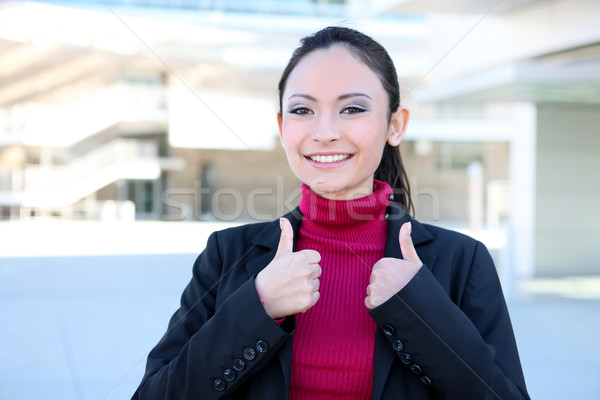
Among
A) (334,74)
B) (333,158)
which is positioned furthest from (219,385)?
(334,74)

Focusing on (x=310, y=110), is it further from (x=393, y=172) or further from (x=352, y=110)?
(x=393, y=172)

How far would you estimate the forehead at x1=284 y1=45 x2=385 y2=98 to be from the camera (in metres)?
1.74

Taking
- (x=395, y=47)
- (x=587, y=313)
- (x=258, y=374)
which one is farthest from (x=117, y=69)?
(x=258, y=374)

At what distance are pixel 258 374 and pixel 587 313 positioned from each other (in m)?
7.49

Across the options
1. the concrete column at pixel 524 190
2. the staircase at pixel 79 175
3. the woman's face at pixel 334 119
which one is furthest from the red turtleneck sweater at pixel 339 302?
the staircase at pixel 79 175

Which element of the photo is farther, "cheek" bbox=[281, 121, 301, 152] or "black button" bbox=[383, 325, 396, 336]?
"cheek" bbox=[281, 121, 301, 152]

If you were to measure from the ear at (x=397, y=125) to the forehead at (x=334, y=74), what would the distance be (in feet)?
0.43

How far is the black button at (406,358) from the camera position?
59.9 inches

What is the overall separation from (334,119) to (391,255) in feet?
1.43

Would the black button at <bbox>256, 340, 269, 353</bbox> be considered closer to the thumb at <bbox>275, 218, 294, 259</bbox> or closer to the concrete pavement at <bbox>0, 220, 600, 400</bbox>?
the thumb at <bbox>275, 218, 294, 259</bbox>

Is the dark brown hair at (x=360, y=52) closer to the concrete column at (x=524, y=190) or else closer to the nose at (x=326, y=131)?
the nose at (x=326, y=131)

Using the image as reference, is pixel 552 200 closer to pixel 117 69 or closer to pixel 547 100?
pixel 547 100

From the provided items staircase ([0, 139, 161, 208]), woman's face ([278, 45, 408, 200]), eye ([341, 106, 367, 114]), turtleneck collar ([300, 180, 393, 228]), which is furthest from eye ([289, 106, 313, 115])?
staircase ([0, 139, 161, 208])

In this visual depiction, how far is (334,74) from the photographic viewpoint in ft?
5.78
